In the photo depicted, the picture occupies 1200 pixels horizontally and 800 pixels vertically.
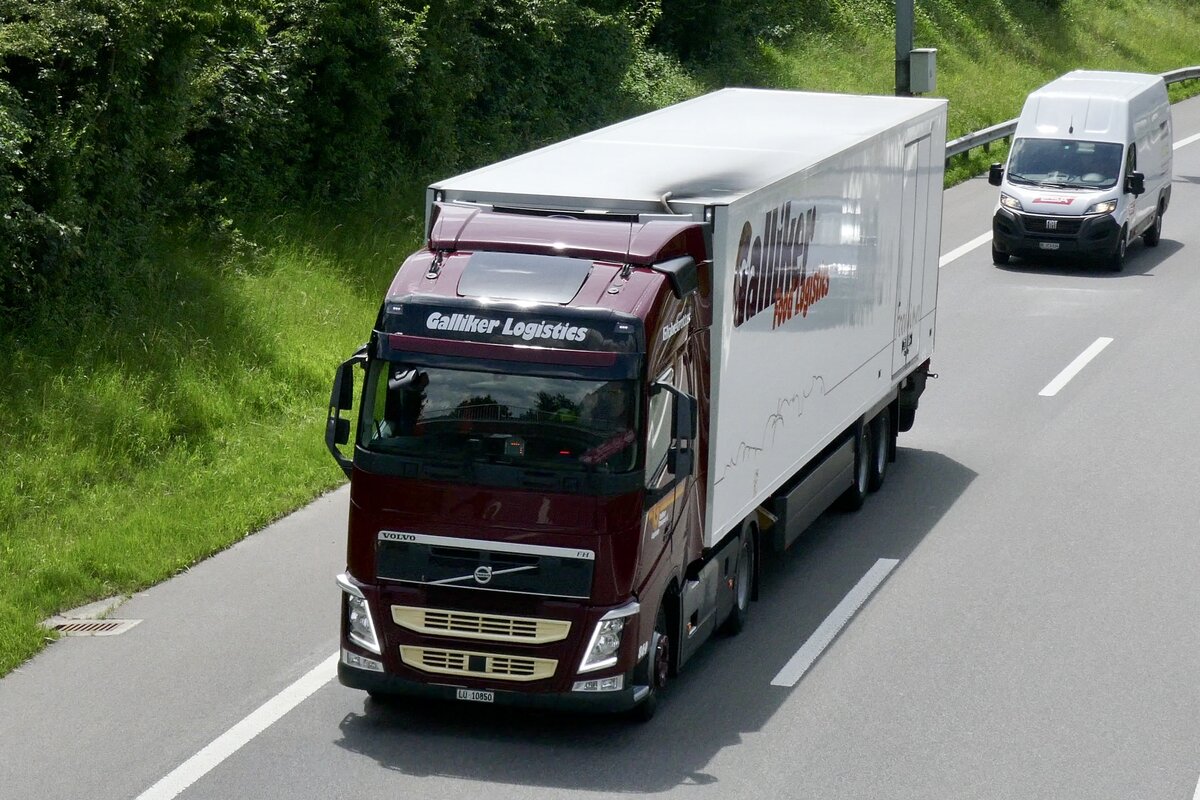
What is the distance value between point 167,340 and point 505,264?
717 cm

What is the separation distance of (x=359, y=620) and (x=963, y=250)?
1846cm

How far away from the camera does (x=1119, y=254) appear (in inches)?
1018

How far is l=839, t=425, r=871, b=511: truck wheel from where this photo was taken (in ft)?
49.3

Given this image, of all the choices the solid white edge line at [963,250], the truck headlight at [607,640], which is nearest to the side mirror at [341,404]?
the truck headlight at [607,640]

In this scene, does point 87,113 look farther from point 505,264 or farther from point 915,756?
point 915,756

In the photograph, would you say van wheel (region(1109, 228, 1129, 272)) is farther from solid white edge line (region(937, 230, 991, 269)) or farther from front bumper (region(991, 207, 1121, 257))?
solid white edge line (region(937, 230, 991, 269))

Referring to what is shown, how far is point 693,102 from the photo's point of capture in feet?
51.0

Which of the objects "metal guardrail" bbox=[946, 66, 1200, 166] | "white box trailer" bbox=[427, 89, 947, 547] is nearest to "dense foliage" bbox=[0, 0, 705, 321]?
"white box trailer" bbox=[427, 89, 947, 547]

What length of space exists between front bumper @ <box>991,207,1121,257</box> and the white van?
1cm

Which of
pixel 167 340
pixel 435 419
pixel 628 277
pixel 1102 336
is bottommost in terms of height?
pixel 1102 336

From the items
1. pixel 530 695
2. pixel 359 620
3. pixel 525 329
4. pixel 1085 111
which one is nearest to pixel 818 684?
pixel 530 695

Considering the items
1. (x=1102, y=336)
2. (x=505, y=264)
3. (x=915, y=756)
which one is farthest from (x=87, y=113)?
(x=1102, y=336)

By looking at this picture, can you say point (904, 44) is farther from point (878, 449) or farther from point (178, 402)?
point (178, 402)

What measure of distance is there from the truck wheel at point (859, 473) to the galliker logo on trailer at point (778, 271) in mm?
2167
